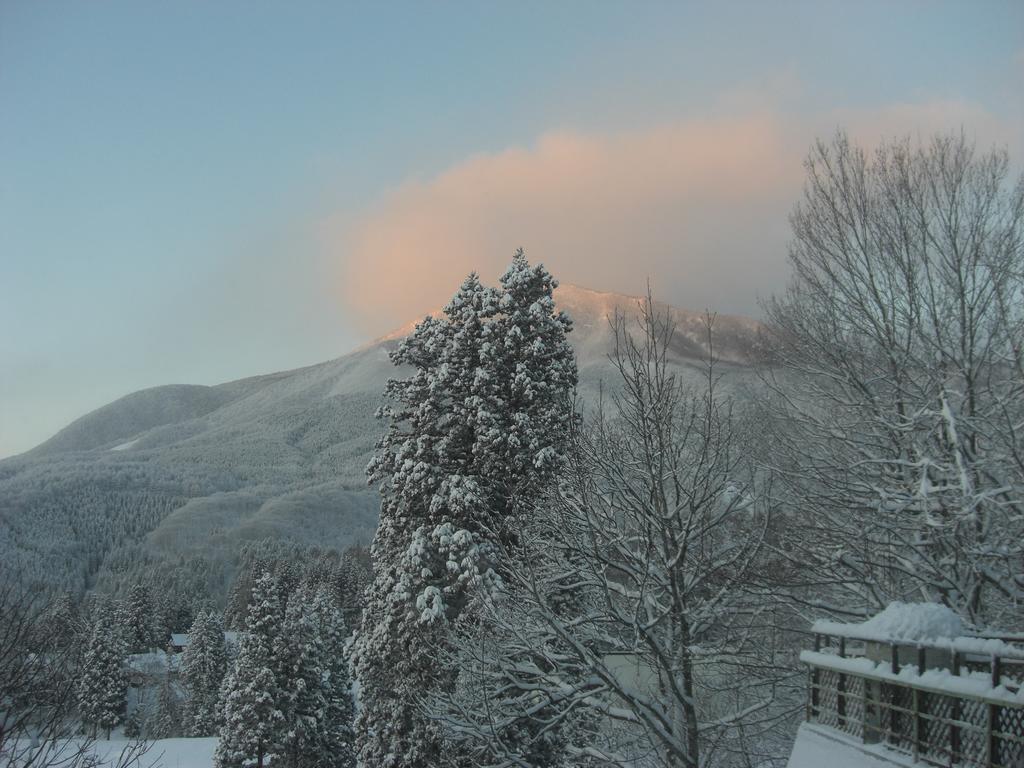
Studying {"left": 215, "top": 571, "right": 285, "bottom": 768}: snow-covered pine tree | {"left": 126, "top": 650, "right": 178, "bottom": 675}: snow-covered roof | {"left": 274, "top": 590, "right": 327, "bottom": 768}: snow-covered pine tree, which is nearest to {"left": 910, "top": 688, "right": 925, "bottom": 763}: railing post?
{"left": 215, "top": 571, "right": 285, "bottom": 768}: snow-covered pine tree

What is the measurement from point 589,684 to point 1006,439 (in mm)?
6435

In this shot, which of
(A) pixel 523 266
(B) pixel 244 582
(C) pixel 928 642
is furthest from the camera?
(B) pixel 244 582

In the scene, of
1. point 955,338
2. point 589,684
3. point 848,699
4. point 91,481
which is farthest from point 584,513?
Answer: point 91,481

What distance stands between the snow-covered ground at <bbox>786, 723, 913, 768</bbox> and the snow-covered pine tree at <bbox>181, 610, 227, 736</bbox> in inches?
2296

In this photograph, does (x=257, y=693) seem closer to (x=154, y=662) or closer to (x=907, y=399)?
(x=907, y=399)

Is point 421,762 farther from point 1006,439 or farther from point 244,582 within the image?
point 244,582

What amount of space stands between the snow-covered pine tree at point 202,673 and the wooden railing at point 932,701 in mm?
58849

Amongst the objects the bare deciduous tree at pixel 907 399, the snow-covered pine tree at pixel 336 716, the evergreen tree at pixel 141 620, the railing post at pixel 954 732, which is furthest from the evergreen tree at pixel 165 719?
the railing post at pixel 954 732

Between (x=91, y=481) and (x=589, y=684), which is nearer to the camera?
(x=589, y=684)

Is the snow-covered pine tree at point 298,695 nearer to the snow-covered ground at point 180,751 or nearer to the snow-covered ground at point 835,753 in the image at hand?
the snow-covered ground at point 180,751

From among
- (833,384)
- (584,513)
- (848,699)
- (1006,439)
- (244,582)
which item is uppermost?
(833,384)

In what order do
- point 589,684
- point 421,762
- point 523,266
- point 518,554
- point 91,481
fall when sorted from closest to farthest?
point 589,684, point 518,554, point 421,762, point 523,266, point 91,481

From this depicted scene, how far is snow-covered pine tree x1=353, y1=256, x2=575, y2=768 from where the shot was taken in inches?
600

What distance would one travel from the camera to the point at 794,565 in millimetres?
11938
